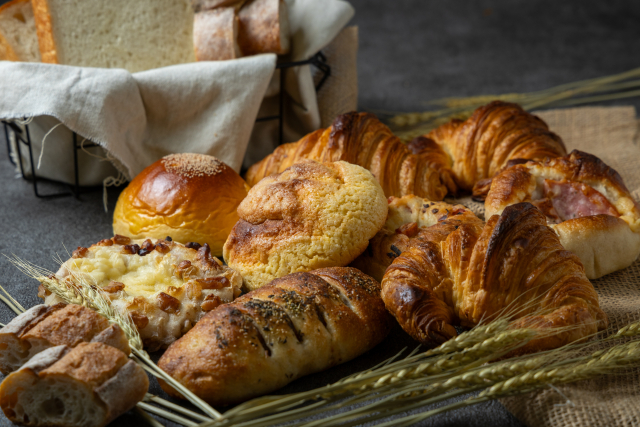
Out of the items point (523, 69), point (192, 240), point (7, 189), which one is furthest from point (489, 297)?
point (523, 69)

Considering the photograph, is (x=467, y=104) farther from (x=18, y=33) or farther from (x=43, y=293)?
(x=43, y=293)

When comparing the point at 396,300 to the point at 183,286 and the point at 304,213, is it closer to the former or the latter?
the point at 304,213

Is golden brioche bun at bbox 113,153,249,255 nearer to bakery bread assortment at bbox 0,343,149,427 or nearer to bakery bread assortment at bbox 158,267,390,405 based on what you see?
bakery bread assortment at bbox 158,267,390,405

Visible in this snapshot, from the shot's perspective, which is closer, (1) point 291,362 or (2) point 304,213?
(1) point 291,362

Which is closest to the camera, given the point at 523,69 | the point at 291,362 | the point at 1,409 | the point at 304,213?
the point at 1,409

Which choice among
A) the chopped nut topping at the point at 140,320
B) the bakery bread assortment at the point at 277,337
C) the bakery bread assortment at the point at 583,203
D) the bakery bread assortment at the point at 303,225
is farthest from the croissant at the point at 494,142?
the chopped nut topping at the point at 140,320

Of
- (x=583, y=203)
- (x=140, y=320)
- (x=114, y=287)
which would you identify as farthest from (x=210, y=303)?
(x=583, y=203)

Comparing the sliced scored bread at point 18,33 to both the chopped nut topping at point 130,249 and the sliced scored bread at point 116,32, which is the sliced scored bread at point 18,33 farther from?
the chopped nut topping at point 130,249
